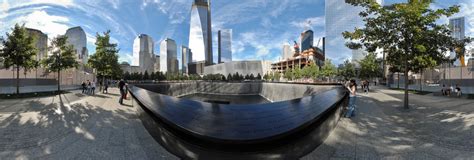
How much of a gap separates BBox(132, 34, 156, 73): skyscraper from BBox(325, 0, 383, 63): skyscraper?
11961 centimetres

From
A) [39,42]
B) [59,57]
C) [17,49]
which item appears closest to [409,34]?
[17,49]

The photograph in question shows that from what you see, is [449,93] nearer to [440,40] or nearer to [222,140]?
[440,40]

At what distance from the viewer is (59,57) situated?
84.8 feet

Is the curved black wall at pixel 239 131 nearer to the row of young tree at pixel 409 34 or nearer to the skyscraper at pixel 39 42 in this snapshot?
the row of young tree at pixel 409 34

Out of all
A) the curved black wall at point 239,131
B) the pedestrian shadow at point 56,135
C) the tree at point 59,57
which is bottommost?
the pedestrian shadow at point 56,135

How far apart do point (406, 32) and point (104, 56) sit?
31.6 metres

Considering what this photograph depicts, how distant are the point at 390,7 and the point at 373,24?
126cm

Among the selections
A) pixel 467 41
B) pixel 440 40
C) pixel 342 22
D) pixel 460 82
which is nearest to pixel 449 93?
pixel 467 41

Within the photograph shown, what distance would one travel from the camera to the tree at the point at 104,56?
30.5 meters

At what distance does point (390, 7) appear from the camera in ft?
43.6

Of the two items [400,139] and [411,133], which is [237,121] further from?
[411,133]

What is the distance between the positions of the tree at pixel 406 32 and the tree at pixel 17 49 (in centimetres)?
2577

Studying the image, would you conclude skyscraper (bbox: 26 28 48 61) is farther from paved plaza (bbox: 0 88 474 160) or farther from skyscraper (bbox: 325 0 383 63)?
skyscraper (bbox: 325 0 383 63)

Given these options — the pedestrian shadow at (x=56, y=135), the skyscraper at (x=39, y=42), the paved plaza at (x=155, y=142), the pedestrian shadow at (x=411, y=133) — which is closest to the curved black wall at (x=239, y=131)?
the paved plaza at (x=155, y=142)
